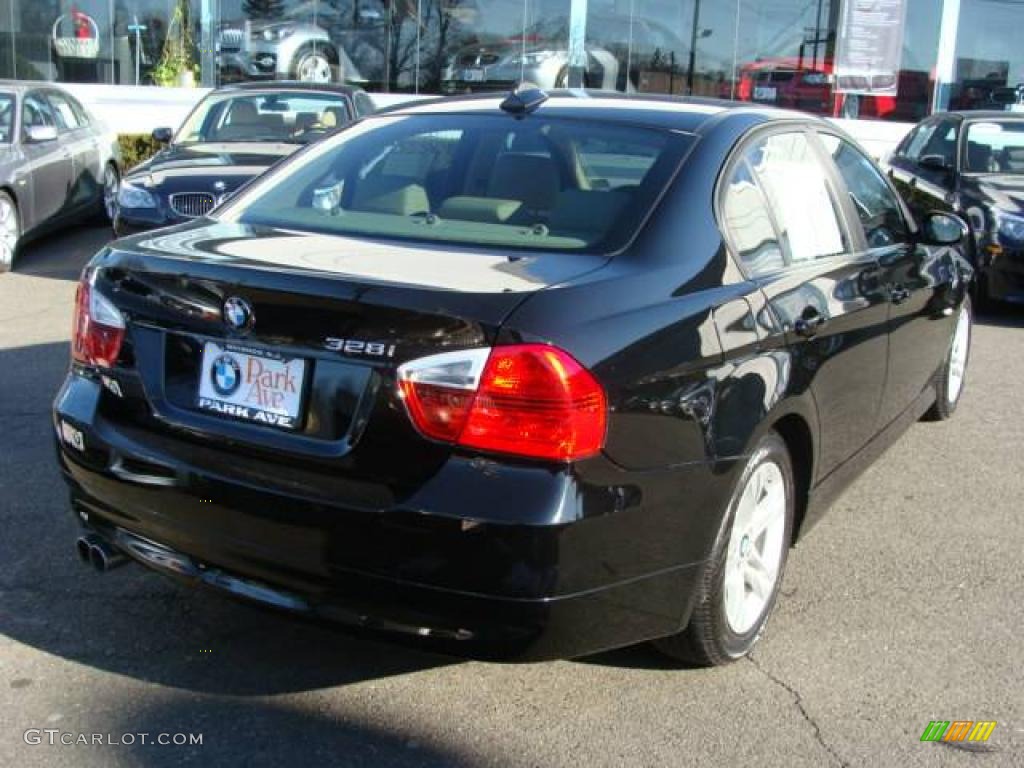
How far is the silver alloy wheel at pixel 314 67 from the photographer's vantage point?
19.3 meters

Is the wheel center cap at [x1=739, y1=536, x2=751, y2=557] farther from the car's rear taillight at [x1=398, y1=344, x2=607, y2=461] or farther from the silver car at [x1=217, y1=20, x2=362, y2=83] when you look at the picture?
the silver car at [x1=217, y1=20, x2=362, y2=83]

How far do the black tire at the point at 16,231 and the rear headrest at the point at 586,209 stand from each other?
305 inches

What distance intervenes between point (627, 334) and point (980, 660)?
1.65m

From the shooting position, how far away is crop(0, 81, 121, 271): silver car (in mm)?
9898

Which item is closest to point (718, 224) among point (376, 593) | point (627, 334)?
point (627, 334)

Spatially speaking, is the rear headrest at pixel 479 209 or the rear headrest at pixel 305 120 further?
the rear headrest at pixel 305 120

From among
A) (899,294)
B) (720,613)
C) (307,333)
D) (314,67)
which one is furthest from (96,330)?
(314,67)

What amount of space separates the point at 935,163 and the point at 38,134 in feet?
25.8

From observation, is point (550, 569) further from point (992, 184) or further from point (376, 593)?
point (992, 184)

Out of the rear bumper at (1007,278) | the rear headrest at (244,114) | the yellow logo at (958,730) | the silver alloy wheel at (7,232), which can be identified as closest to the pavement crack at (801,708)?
the yellow logo at (958,730)

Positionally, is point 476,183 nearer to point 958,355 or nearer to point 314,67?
point 958,355

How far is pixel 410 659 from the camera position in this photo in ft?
11.2

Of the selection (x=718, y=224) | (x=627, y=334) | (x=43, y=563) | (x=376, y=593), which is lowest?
(x=43, y=563)

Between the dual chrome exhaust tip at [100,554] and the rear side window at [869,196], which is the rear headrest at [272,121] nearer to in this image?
the rear side window at [869,196]
